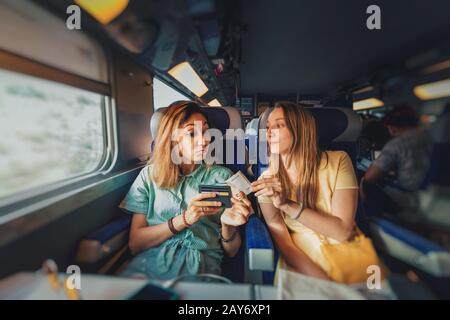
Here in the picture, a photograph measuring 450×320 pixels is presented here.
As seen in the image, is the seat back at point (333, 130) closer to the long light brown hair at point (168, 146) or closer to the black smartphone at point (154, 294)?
the long light brown hair at point (168, 146)

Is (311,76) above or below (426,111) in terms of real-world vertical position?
Result: above

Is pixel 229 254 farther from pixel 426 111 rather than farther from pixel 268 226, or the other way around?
pixel 426 111

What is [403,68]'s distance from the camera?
1763 mm

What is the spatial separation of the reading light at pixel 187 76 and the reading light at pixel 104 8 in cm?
106

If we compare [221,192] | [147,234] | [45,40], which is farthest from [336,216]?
[45,40]

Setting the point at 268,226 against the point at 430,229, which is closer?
the point at 430,229

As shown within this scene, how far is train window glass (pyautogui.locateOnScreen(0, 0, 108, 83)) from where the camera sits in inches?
44.4

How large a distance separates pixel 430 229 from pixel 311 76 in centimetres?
425

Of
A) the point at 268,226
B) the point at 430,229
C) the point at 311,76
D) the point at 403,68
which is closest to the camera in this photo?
the point at 430,229

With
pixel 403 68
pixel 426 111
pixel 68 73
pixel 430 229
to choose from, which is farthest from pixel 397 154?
pixel 68 73

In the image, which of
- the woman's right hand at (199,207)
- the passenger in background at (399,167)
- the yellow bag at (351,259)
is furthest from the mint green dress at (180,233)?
the passenger in background at (399,167)

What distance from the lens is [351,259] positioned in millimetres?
1156

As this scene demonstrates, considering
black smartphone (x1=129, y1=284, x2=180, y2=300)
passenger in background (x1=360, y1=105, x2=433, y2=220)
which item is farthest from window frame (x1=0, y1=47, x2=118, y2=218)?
passenger in background (x1=360, y1=105, x2=433, y2=220)

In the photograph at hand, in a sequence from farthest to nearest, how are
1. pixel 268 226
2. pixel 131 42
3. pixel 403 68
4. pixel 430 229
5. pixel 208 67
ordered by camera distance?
1. pixel 208 67
2. pixel 403 68
3. pixel 131 42
4. pixel 268 226
5. pixel 430 229
